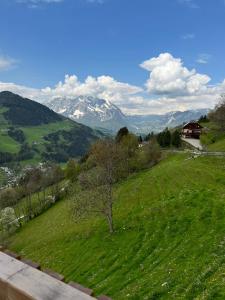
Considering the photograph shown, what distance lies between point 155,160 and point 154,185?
130ft

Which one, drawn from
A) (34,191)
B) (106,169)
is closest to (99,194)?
(106,169)

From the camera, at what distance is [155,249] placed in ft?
119

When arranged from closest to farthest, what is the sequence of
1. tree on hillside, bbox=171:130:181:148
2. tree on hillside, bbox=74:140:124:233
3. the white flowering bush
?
tree on hillside, bbox=74:140:124:233
the white flowering bush
tree on hillside, bbox=171:130:181:148

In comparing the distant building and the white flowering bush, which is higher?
the distant building

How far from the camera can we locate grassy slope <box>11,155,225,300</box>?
22.9 metres

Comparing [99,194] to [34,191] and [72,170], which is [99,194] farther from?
[34,191]

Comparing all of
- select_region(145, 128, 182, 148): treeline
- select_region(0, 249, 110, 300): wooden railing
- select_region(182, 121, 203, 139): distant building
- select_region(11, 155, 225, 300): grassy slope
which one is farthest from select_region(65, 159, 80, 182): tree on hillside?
select_region(0, 249, 110, 300): wooden railing

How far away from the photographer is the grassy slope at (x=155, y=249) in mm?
22859

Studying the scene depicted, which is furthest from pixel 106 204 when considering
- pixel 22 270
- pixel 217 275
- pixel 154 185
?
pixel 22 270

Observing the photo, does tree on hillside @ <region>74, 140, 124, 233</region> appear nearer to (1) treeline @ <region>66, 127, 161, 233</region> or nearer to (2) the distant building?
(1) treeline @ <region>66, 127, 161, 233</region>

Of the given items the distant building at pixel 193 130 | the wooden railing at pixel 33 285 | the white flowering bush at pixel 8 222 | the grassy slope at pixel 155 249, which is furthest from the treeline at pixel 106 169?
the wooden railing at pixel 33 285

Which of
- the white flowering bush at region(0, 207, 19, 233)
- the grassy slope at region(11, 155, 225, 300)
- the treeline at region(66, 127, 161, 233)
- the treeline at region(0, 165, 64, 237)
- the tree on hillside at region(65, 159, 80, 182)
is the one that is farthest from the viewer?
the tree on hillside at region(65, 159, 80, 182)

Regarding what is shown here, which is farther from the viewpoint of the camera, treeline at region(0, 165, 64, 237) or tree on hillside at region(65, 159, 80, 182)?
tree on hillside at region(65, 159, 80, 182)

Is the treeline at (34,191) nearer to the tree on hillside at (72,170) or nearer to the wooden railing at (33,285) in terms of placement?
the tree on hillside at (72,170)
